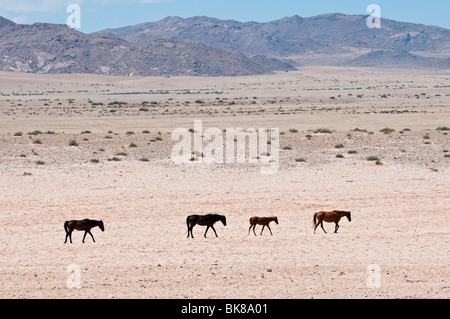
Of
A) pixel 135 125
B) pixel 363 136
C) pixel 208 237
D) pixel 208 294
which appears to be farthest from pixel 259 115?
pixel 208 294

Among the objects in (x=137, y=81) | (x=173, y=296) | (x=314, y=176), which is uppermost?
(x=137, y=81)

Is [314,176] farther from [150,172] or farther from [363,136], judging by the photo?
[363,136]

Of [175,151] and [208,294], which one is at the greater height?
[175,151]

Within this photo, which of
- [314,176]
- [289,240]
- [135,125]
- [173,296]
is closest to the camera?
[173,296]

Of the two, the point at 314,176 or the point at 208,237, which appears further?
the point at 314,176

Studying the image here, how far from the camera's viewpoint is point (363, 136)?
3916cm

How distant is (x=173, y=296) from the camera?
10922 mm

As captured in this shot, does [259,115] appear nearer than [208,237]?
No
